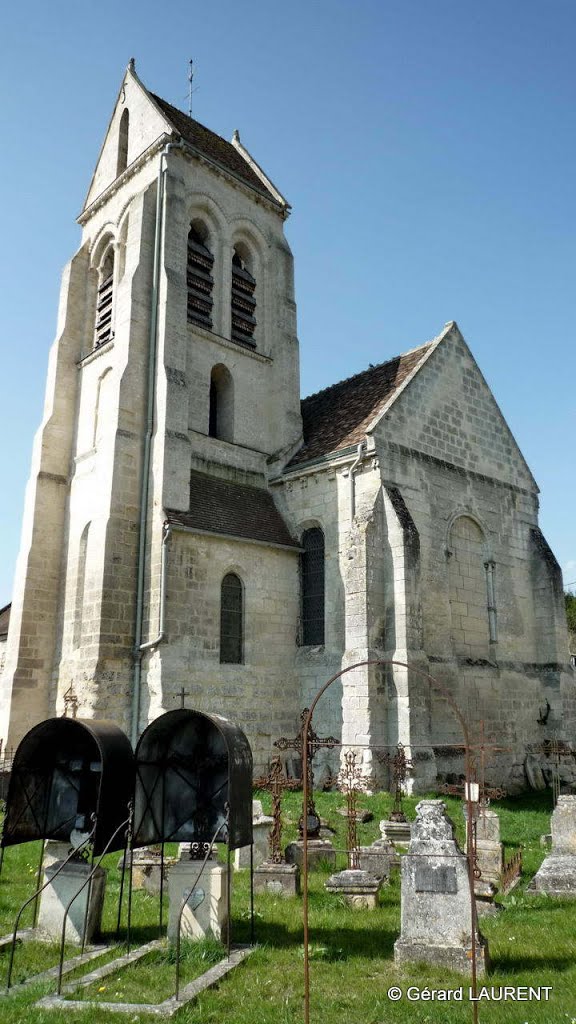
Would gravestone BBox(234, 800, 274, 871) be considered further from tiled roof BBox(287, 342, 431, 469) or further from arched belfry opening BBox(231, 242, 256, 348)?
arched belfry opening BBox(231, 242, 256, 348)

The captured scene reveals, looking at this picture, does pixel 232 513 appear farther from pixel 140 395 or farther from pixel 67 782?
pixel 67 782

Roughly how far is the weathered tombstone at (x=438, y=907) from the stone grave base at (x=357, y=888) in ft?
6.43

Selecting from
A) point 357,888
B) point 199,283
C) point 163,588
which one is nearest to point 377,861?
point 357,888

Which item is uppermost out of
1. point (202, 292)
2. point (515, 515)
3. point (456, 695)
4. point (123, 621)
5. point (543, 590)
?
point (202, 292)

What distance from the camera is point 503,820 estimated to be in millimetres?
14875

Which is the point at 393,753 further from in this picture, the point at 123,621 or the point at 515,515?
the point at 515,515

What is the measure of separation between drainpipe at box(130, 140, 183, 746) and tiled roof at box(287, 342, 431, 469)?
406 centimetres

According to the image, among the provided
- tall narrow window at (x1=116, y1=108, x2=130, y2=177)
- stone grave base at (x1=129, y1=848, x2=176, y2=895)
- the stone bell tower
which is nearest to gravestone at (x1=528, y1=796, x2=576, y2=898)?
stone grave base at (x1=129, y1=848, x2=176, y2=895)

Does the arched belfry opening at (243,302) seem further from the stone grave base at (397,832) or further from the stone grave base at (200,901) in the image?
the stone grave base at (200,901)

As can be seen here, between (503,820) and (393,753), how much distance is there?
8.12 feet

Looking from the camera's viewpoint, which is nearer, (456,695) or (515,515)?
(456,695)

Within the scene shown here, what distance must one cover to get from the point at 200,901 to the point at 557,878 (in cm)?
447

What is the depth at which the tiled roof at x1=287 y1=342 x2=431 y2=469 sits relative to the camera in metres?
19.5

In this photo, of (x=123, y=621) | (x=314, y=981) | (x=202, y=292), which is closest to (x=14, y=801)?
(x=314, y=981)
